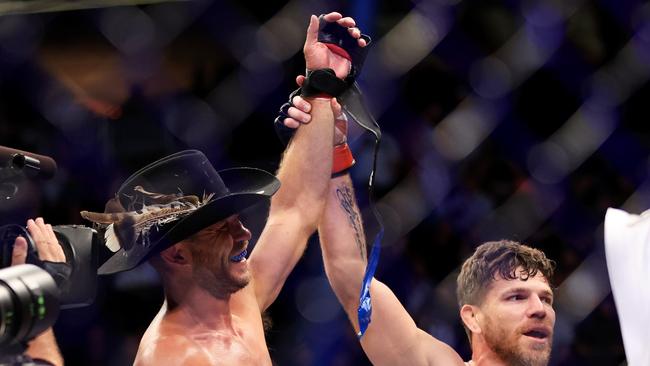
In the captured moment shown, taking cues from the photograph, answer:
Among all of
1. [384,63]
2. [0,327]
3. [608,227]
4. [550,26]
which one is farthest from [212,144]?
[0,327]

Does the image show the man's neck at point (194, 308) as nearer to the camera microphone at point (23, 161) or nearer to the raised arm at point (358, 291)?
the raised arm at point (358, 291)

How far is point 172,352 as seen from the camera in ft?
6.99

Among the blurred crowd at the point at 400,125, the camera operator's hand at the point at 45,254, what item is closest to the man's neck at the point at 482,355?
the blurred crowd at the point at 400,125

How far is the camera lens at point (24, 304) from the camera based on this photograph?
140 cm

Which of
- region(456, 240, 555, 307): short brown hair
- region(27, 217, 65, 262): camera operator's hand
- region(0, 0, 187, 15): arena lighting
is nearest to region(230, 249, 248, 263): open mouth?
region(27, 217, 65, 262): camera operator's hand

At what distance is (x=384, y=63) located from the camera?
2.67 metres

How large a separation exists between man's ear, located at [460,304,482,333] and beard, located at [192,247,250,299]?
73 cm

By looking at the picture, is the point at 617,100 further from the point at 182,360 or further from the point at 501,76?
the point at 182,360

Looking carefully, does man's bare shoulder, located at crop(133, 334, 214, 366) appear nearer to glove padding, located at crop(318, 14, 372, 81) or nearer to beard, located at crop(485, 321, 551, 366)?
glove padding, located at crop(318, 14, 372, 81)

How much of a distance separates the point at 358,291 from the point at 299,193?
249mm

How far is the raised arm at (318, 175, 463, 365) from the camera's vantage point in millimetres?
2484

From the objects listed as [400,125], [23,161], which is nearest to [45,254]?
[23,161]

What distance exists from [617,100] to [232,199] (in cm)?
122

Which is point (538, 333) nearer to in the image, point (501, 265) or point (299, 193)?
point (501, 265)
